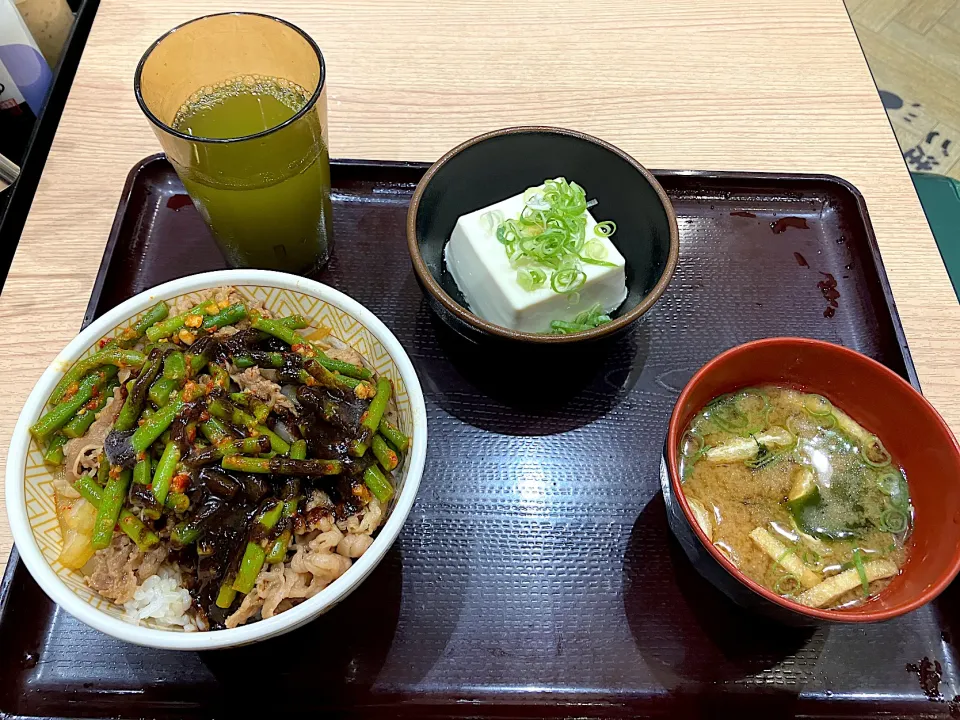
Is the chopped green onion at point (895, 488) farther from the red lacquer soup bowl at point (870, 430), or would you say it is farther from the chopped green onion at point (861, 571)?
the chopped green onion at point (861, 571)

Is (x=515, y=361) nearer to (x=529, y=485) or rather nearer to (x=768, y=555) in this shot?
(x=529, y=485)

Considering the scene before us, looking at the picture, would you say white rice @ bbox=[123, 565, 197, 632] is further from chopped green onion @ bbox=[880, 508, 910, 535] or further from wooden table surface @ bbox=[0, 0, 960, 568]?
chopped green onion @ bbox=[880, 508, 910, 535]

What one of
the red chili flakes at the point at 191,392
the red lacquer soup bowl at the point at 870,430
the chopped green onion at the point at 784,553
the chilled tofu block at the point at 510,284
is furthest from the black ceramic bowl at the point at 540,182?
the chopped green onion at the point at 784,553

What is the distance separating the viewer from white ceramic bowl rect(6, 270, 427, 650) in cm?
106

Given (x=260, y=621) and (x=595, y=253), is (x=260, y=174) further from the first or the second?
(x=260, y=621)

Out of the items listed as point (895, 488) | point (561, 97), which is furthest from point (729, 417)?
point (561, 97)

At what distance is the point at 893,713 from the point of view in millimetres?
1264

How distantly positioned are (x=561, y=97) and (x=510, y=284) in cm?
92

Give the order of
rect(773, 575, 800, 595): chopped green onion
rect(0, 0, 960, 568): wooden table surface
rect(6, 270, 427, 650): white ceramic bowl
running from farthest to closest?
rect(0, 0, 960, 568): wooden table surface
rect(773, 575, 800, 595): chopped green onion
rect(6, 270, 427, 650): white ceramic bowl

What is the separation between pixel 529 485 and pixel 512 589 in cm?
22

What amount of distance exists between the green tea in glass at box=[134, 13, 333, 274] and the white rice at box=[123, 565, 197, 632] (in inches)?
30.3

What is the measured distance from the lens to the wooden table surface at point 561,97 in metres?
1.83

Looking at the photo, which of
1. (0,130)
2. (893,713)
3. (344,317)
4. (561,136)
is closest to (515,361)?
(344,317)

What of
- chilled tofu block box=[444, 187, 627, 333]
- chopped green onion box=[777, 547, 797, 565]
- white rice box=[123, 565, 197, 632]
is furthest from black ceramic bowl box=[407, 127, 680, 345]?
white rice box=[123, 565, 197, 632]
